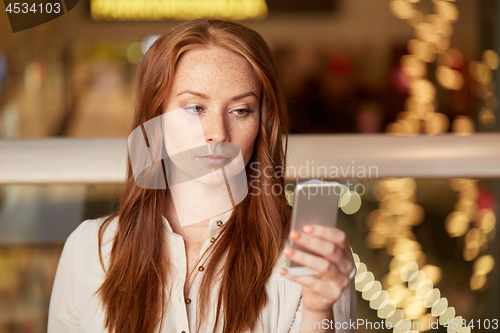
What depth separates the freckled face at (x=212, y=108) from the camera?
25.0 inches

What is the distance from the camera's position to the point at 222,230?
2.39 feet

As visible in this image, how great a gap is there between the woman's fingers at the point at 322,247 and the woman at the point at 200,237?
0.19m

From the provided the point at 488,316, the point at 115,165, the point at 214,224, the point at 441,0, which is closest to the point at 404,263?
the point at 488,316

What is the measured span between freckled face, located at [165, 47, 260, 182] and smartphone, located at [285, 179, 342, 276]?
0.19 meters

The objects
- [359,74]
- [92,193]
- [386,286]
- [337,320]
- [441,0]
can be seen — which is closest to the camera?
[337,320]

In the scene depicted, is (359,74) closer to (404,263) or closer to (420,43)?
(420,43)

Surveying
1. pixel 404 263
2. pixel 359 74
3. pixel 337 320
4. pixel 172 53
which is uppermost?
pixel 359 74

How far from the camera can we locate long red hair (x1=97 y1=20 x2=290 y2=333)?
681mm

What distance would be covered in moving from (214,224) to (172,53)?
0.29 metres

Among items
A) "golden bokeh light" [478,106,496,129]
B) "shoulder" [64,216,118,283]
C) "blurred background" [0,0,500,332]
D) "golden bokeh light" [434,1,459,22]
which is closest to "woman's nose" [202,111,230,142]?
"shoulder" [64,216,118,283]

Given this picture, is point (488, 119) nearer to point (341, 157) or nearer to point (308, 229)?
point (341, 157)

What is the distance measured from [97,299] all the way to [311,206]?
464 millimetres

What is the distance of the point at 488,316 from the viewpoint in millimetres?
939

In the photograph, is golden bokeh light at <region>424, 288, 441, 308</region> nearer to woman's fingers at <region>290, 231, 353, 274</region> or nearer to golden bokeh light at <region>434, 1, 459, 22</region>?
woman's fingers at <region>290, 231, 353, 274</region>
